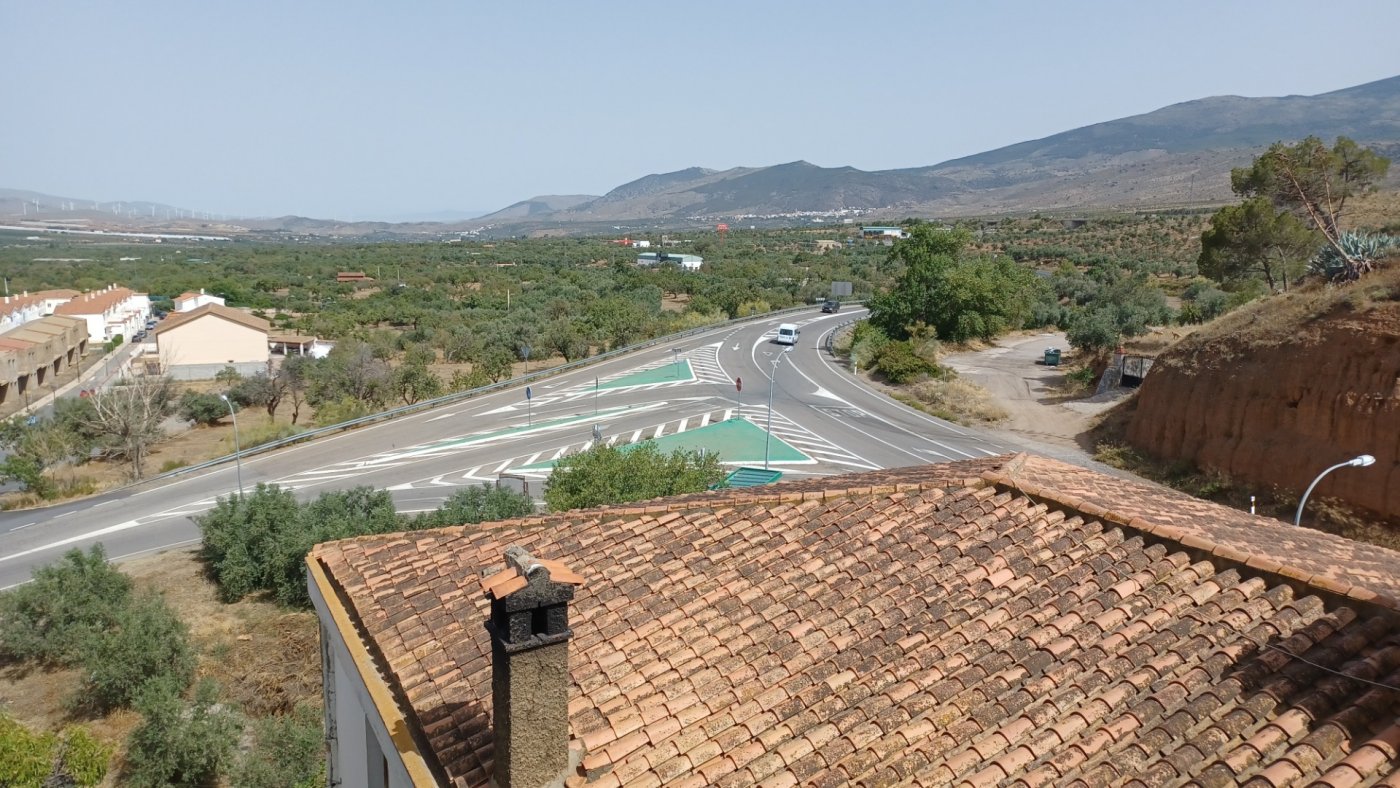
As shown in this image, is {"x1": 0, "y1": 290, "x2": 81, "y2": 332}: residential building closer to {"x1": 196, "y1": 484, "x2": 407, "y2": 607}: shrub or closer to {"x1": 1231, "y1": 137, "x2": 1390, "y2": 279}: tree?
{"x1": 196, "y1": 484, "x2": 407, "y2": 607}: shrub

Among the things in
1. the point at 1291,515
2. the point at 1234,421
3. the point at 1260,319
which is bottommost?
the point at 1291,515

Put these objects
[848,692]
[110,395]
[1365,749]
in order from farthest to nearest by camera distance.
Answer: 1. [110,395]
2. [848,692]
3. [1365,749]

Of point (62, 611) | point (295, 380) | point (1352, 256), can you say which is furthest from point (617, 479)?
point (295, 380)

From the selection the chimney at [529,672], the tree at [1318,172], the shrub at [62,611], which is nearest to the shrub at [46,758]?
the shrub at [62,611]

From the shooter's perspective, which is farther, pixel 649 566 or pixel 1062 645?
pixel 649 566

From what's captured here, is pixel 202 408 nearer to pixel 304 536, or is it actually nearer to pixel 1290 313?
pixel 304 536

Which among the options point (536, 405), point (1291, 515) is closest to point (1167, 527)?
point (1291, 515)

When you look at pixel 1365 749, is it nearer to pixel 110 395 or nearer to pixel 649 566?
pixel 649 566

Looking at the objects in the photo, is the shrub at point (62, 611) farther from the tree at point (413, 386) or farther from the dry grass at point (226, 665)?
the tree at point (413, 386)
